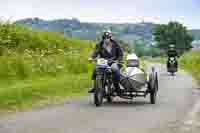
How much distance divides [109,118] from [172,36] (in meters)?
146

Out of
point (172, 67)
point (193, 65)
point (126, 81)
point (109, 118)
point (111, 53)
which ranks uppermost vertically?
point (111, 53)

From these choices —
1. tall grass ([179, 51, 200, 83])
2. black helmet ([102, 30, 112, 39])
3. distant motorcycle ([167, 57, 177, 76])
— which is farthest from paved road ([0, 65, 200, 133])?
distant motorcycle ([167, 57, 177, 76])

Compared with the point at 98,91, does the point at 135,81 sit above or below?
above

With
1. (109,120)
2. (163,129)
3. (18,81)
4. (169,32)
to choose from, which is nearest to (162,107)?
(109,120)

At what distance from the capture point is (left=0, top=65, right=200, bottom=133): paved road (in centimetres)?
1048

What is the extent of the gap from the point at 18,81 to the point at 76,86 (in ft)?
8.43

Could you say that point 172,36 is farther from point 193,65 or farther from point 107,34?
point 107,34

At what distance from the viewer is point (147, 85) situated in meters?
15.9

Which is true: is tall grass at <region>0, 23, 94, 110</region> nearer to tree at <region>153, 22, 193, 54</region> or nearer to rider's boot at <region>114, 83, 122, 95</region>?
rider's boot at <region>114, 83, 122, 95</region>

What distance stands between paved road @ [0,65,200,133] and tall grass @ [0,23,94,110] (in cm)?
198

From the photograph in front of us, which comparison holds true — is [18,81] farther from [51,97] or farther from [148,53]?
[148,53]

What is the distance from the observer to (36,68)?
27594 mm

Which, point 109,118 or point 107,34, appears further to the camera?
point 107,34

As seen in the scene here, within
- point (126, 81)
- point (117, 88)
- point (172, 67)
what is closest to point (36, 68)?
point (172, 67)
